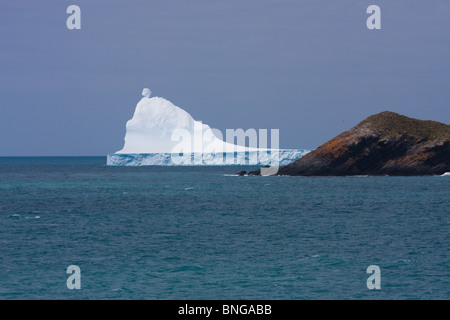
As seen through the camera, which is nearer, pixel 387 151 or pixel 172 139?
pixel 387 151

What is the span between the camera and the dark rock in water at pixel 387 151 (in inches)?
3620

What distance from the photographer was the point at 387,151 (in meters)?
92.6

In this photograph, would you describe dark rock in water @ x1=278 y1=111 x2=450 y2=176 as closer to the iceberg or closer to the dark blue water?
the dark blue water

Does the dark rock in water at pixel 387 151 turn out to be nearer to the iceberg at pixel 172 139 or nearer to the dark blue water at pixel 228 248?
the dark blue water at pixel 228 248

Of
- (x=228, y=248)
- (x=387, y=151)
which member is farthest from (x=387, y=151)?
(x=228, y=248)

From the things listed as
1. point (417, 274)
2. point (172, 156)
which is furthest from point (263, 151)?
point (417, 274)

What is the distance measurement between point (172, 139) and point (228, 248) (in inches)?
5218

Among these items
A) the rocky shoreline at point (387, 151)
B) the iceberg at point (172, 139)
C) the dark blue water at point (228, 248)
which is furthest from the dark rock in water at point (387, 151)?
the iceberg at point (172, 139)

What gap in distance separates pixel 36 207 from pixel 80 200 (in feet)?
22.4

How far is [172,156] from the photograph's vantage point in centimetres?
16500

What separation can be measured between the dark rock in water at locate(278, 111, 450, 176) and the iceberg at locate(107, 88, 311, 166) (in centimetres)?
6008

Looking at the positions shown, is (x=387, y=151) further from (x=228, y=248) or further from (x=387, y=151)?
(x=228, y=248)

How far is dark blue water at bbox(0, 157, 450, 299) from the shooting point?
71.4 ft
